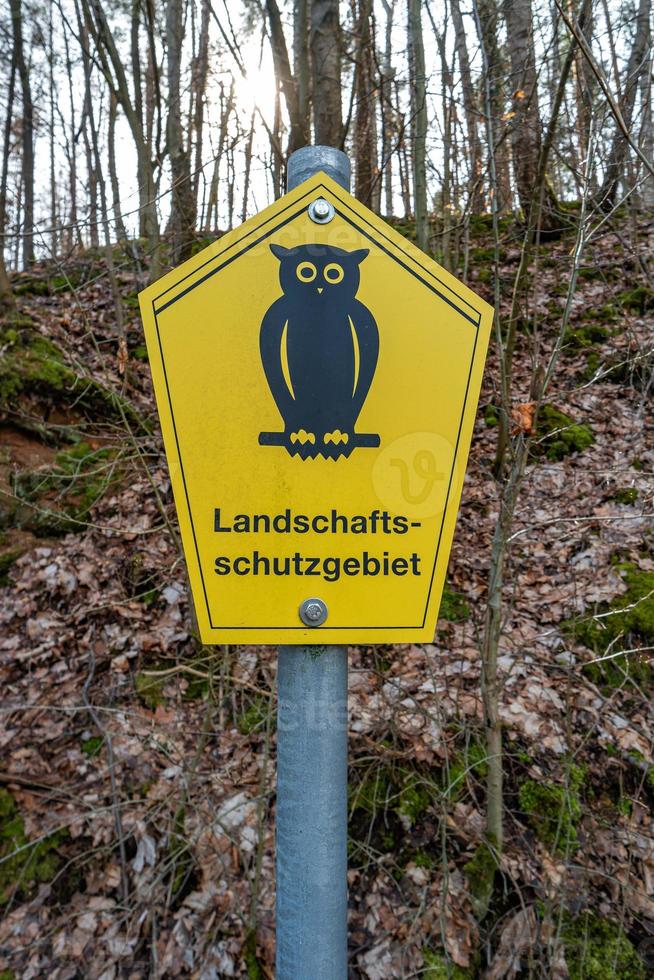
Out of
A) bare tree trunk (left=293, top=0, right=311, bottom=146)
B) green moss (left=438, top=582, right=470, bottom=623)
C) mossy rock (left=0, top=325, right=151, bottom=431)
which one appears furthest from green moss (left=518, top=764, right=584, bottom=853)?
mossy rock (left=0, top=325, right=151, bottom=431)

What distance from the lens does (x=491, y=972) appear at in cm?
215

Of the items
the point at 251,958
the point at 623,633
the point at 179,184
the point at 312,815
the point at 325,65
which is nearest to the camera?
the point at 312,815

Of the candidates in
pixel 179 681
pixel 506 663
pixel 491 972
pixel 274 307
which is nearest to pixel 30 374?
pixel 179 681

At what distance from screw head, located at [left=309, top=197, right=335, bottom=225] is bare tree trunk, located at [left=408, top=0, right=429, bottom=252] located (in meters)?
3.66

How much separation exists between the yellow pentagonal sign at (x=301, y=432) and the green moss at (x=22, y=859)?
2.48 meters

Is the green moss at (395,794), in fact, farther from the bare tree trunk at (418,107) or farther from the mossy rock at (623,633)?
the bare tree trunk at (418,107)

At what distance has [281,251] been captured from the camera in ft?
3.33

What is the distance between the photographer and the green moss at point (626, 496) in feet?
13.3

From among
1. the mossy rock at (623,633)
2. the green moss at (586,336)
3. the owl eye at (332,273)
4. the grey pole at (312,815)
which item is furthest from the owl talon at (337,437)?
the green moss at (586,336)

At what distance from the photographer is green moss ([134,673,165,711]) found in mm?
3305

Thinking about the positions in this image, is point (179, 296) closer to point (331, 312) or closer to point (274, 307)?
point (274, 307)

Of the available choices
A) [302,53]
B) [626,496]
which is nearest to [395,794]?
[626,496]

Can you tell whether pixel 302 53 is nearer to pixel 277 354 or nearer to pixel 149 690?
pixel 277 354

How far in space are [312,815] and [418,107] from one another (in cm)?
466
